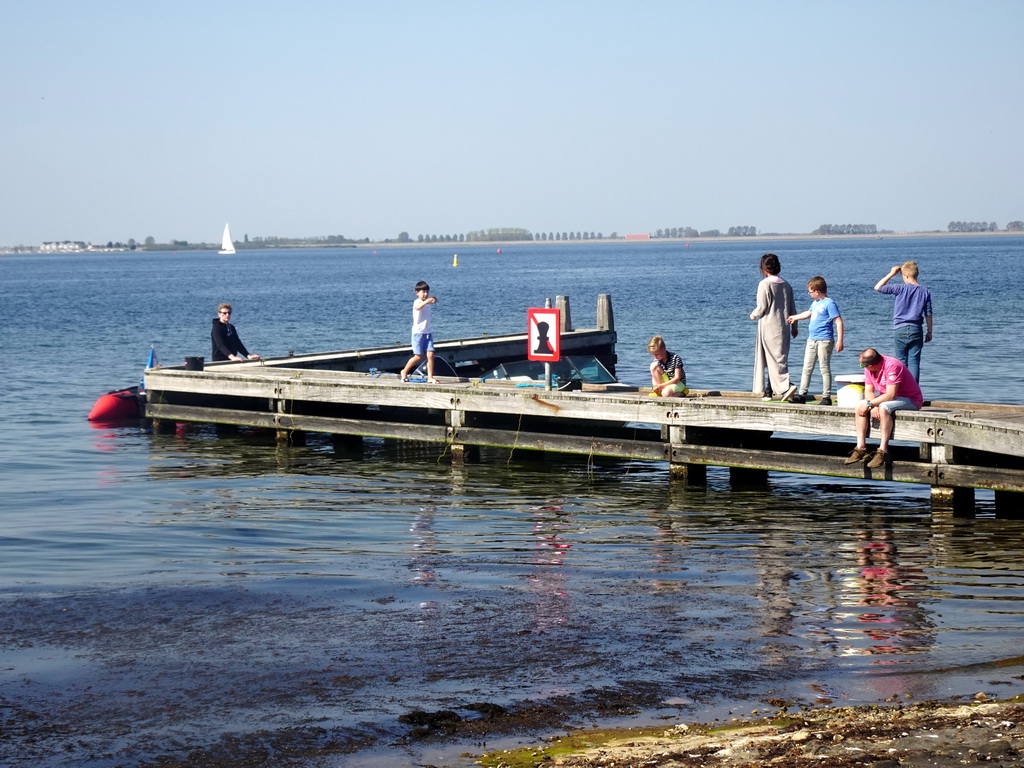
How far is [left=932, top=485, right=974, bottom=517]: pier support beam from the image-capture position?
1260cm

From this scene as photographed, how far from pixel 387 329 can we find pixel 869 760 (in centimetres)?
Result: 4557

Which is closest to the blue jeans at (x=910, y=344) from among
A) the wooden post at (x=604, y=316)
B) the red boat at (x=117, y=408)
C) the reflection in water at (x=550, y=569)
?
the reflection in water at (x=550, y=569)

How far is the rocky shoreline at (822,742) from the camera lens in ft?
18.5

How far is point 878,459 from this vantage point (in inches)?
490

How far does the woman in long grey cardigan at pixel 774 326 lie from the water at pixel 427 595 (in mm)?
1530

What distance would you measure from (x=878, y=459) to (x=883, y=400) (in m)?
0.64

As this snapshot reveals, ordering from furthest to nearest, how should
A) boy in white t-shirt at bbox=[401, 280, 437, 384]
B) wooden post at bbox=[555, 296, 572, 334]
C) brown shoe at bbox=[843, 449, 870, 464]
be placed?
wooden post at bbox=[555, 296, 572, 334]
boy in white t-shirt at bbox=[401, 280, 437, 384]
brown shoe at bbox=[843, 449, 870, 464]

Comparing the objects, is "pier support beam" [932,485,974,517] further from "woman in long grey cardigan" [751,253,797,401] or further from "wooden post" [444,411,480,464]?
"wooden post" [444,411,480,464]

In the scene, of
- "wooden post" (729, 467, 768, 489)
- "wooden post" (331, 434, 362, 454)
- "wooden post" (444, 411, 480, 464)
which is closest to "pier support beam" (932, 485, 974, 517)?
"wooden post" (729, 467, 768, 489)

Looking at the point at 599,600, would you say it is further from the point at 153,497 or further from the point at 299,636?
the point at 153,497

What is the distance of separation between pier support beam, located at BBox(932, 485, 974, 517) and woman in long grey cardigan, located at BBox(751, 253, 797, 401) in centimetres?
192

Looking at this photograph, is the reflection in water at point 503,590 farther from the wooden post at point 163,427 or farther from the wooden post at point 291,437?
the wooden post at point 163,427

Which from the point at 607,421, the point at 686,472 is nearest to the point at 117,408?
the point at 607,421

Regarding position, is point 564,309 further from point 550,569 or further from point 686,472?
point 550,569
